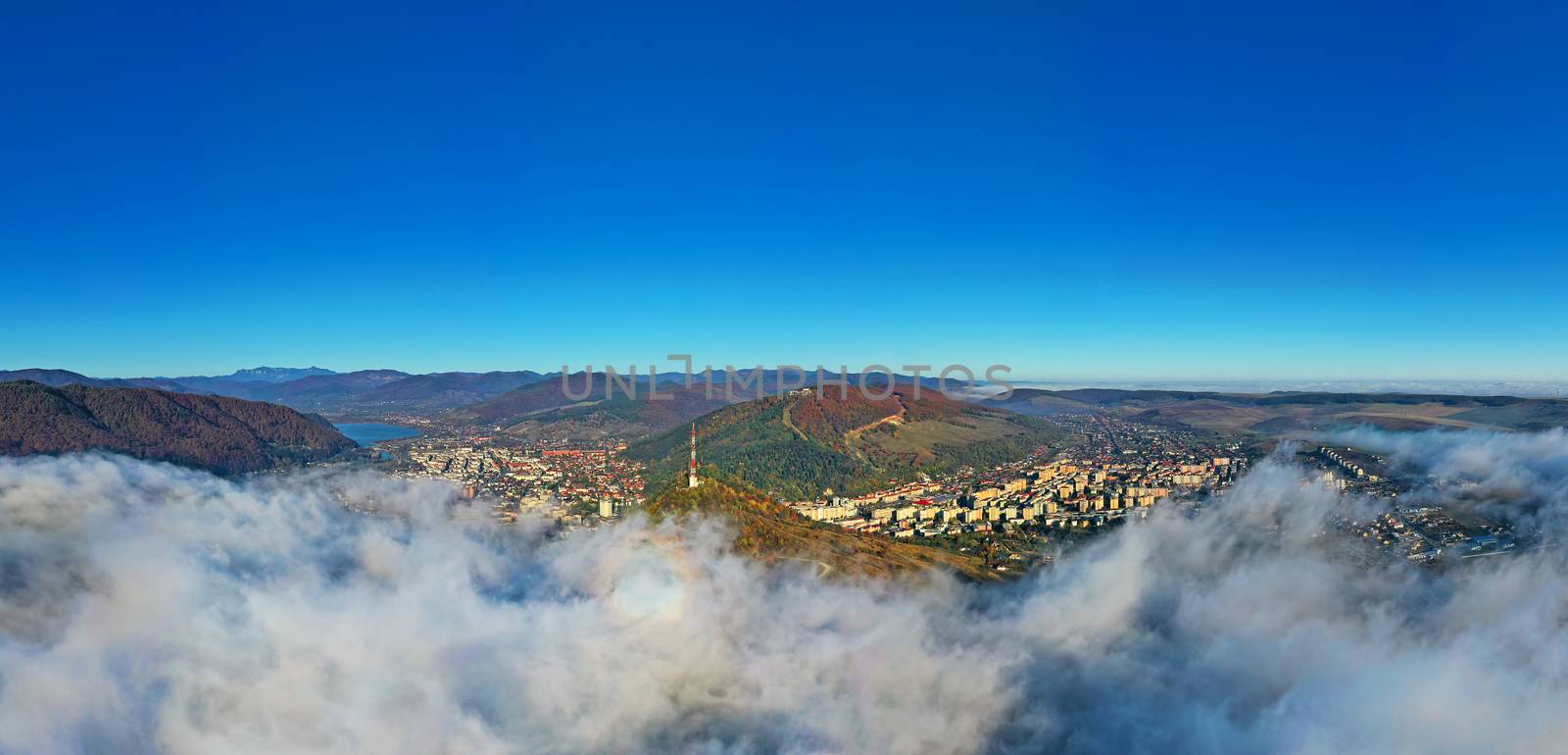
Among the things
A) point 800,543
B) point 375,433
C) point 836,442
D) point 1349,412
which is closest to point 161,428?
point 375,433

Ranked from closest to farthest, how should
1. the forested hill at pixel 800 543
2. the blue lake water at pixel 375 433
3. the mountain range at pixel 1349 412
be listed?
the forested hill at pixel 800 543
the mountain range at pixel 1349 412
the blue lake water at pixel 375 433

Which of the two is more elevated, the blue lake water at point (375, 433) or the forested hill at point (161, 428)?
the forested hill at point (161, 428)

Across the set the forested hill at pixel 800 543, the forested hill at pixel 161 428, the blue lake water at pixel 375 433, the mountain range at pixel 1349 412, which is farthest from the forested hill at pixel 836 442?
the blue lake water at pixel 375 433

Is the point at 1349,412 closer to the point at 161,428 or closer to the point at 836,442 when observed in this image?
the point at 836,442

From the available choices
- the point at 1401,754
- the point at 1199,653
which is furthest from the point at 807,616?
the point at 1401,754

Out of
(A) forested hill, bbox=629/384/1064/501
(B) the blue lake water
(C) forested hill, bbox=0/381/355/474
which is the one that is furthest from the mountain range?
(C) forested hill, bbox=0/381/355/474

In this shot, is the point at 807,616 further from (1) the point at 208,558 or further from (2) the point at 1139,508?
(2) the point at 1139,508

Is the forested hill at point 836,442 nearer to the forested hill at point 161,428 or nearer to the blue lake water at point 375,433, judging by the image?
the forested hill at point 161,428
